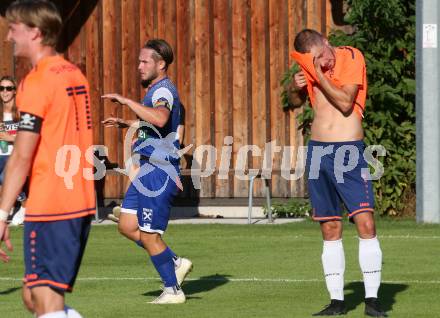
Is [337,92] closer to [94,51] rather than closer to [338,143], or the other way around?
[338,143]

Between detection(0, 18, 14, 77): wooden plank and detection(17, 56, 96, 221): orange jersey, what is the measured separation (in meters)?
14.5

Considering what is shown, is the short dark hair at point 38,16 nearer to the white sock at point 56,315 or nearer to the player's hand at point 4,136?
the white sock at point 56,315

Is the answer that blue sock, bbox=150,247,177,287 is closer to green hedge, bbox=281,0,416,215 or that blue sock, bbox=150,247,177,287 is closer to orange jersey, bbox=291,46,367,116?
orange jersey, bbox=291,46,367,116

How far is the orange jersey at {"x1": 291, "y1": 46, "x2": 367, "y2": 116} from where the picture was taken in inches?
396

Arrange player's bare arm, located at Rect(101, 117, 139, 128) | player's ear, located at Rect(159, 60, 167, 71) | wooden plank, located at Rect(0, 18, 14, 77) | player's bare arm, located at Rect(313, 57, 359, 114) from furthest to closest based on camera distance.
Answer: wooden plank, located at Rect(0, 18, 14, 77) < player's ear, located at Rect(159, 60, 167, 71) < player's bare arm, located at Rect(101, 117, 139, 128) < player's bare arm, located at Rect(313, 57, 359, 114)

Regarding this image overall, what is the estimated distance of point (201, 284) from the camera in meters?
12.2

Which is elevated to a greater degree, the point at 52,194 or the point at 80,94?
the point at 80,94

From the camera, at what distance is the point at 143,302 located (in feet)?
36.1

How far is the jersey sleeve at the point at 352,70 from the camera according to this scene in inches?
396

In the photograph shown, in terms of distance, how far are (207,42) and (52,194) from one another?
546 inches

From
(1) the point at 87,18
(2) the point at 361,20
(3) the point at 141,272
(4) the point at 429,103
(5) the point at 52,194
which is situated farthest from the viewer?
(1) the point at 87,18

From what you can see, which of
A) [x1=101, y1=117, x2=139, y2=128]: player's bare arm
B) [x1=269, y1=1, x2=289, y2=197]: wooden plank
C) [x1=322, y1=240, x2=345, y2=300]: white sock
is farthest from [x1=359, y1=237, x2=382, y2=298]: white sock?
[x1=269, y1=1, x2=289, y2=197]: wooden plank

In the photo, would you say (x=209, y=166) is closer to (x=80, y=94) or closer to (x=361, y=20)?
(x=361, y=20)

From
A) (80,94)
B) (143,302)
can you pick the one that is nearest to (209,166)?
(143,302)
